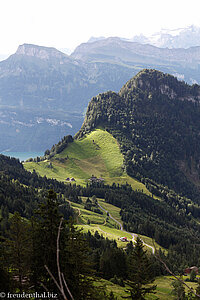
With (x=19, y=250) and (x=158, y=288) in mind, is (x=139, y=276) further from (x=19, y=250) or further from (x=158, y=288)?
(x=158, y=288)

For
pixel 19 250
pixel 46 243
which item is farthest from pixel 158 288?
pixel 46 243

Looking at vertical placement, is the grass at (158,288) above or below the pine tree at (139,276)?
below

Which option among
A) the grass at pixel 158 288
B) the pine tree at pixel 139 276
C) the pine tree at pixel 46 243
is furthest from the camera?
the grass at pixel 158 288

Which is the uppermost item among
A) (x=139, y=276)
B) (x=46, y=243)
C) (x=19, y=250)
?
(x=46, y=243)

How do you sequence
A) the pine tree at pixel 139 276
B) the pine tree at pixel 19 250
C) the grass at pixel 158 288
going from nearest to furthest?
1. the pine tree at pixel 19 250
2. the pine tree at pixel 139 276
3. the grass at pixel 158 288

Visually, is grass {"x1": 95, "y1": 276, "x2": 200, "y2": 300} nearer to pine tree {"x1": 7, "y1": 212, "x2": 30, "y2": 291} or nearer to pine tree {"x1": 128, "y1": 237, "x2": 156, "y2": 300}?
pine tree {"x1": 128, "y1": 237, "x2": 156, "y2": 300}

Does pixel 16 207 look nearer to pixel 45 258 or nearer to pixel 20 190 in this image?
pixel 20 190

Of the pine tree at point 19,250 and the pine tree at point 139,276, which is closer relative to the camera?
the pine tree at point 19,250

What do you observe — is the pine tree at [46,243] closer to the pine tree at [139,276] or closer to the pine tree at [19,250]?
the pine tree at [19,250]

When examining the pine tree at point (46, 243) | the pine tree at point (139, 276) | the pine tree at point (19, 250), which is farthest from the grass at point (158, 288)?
the pine tree at point (46, 243)

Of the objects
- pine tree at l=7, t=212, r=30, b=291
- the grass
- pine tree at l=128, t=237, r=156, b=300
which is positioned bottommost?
the grass

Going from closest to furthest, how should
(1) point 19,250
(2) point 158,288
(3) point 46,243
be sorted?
(3) point 46,243 < (1) point 19,250 < (2) point 158,288

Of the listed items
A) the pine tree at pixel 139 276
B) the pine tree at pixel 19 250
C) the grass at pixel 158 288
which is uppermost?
the pine tree at pixel 19 250

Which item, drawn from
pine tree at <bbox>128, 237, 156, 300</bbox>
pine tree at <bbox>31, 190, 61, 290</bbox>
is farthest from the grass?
pine tree at <bbox>31, 190, 61, 290</bbox>
